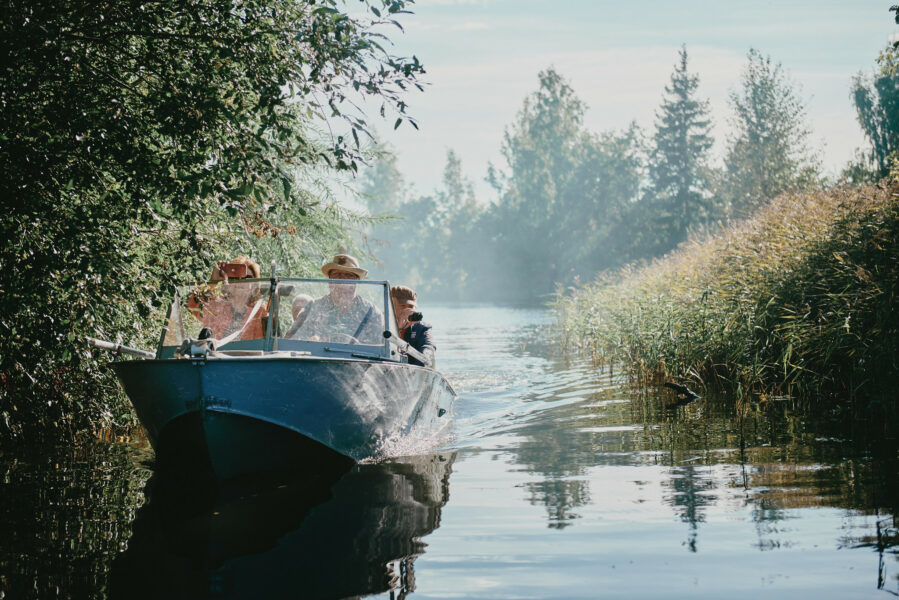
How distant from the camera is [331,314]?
7867 mm

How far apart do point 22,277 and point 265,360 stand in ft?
7.50

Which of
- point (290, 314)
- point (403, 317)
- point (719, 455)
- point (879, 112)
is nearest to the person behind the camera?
point (719, 455)

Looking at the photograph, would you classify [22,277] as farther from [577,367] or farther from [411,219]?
[411,219]

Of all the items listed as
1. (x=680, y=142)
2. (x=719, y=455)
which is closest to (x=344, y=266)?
(x=719, y=455)

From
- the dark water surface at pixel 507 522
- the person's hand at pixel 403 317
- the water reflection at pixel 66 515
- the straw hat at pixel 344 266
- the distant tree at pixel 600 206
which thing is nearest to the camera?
the dark water surface at pixel 507 522

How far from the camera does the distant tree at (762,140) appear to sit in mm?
57094

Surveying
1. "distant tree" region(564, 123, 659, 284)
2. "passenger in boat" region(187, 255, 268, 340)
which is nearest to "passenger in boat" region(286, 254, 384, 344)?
"passenger in boat" region(187, 255, 268, 340)

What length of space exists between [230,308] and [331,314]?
964mm

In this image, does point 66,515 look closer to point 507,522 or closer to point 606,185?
point 507,522

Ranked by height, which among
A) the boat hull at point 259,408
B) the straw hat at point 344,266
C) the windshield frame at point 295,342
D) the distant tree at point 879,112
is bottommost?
the boat hull at point 259,408

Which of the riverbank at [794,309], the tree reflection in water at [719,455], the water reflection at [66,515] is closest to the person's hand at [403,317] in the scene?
the tree reflection in water at [719,455]

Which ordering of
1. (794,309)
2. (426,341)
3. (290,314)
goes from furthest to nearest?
(794,309), (426,341), (290,314)

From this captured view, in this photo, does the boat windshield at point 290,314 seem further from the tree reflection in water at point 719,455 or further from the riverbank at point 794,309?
the riverbank at point 794,309

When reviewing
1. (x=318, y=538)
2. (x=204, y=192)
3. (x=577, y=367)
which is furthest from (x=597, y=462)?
(x=577, y=367)
